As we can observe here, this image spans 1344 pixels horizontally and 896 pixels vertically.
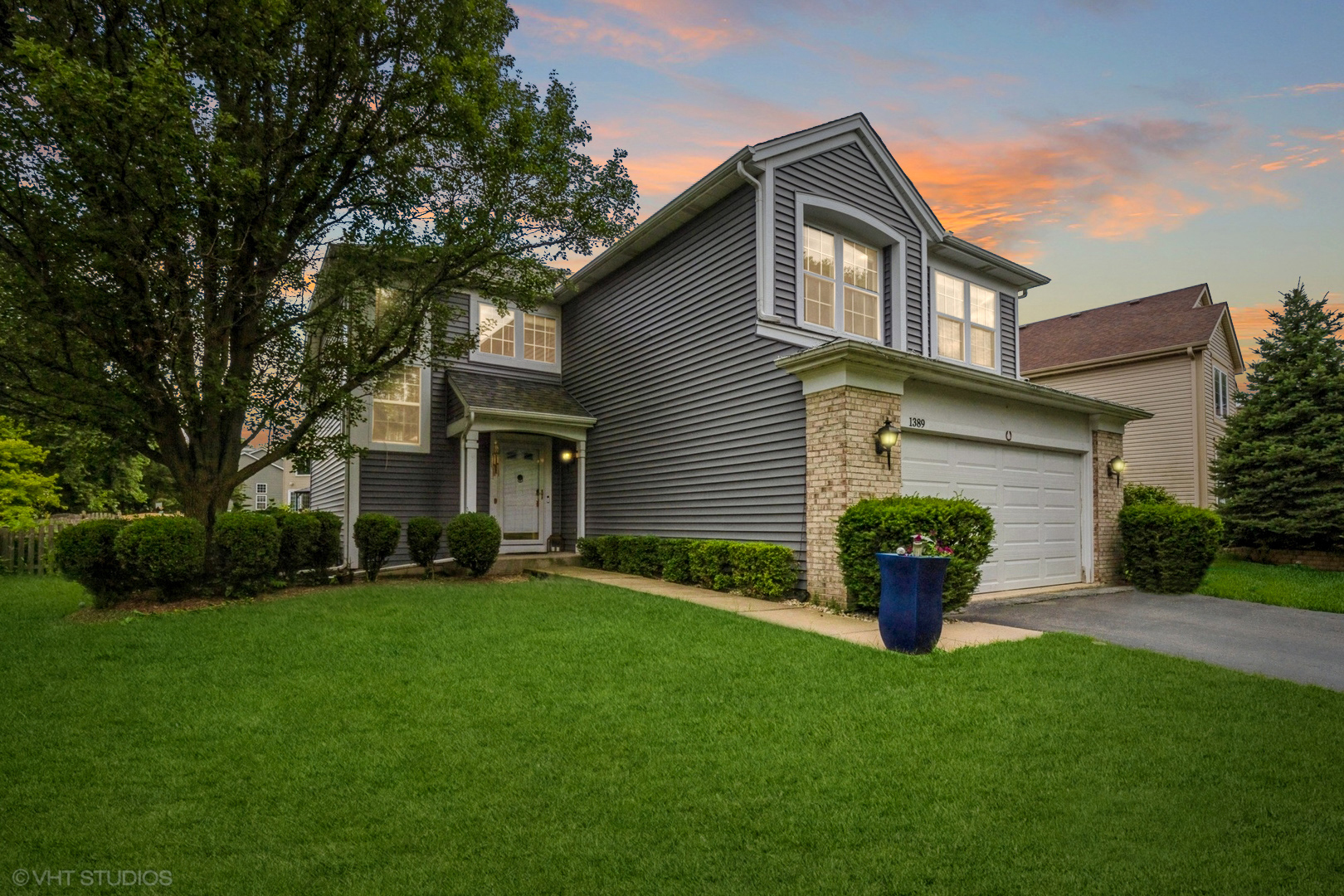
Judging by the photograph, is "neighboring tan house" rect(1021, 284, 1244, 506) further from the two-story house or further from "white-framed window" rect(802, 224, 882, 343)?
"white-framed window" rect(802, 224, 882, 343)

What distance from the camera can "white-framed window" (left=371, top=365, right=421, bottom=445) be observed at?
503 inches

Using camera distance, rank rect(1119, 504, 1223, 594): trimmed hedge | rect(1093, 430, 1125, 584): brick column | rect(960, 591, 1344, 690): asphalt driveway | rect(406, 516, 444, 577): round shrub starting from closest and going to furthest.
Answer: rect(960, 591, 1344, 690): asphalt driveway
rect(1119, 504, 1223, 594): trimmed hedge
rect(1093, 430, 1125, 584): brick column
rect(406, 516, 444, 577): round shrub

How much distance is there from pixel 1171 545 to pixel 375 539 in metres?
12.3

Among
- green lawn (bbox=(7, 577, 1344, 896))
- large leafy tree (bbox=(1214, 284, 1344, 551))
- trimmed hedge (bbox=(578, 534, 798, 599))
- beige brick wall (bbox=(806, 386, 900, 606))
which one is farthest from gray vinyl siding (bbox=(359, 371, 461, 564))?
large leafy tree (bbox=(1214, 284, 1344, 551))

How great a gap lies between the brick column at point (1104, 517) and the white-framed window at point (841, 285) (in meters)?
4.13

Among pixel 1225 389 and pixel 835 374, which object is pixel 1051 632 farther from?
pixel 1225 389

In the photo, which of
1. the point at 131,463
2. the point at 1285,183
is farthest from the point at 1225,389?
the point at 131,463

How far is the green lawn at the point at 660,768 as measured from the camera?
2.60 metres

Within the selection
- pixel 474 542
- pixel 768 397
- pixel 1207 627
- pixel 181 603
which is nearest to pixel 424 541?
pixel 474 542

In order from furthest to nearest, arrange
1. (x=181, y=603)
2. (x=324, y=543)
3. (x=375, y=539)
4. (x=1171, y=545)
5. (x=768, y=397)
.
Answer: (x=375, y=539), (x=1171, y=545), (x=324, y=543), (x=768, y=397), (x=181, y=603)

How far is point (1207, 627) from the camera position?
25.0ft

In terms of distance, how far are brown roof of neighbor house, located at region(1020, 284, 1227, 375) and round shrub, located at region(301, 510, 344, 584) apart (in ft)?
65.9

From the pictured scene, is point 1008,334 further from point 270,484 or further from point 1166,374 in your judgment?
point 270,484

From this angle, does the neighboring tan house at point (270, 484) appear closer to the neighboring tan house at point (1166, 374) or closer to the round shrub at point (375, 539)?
the round shrub at point (375, 539)
